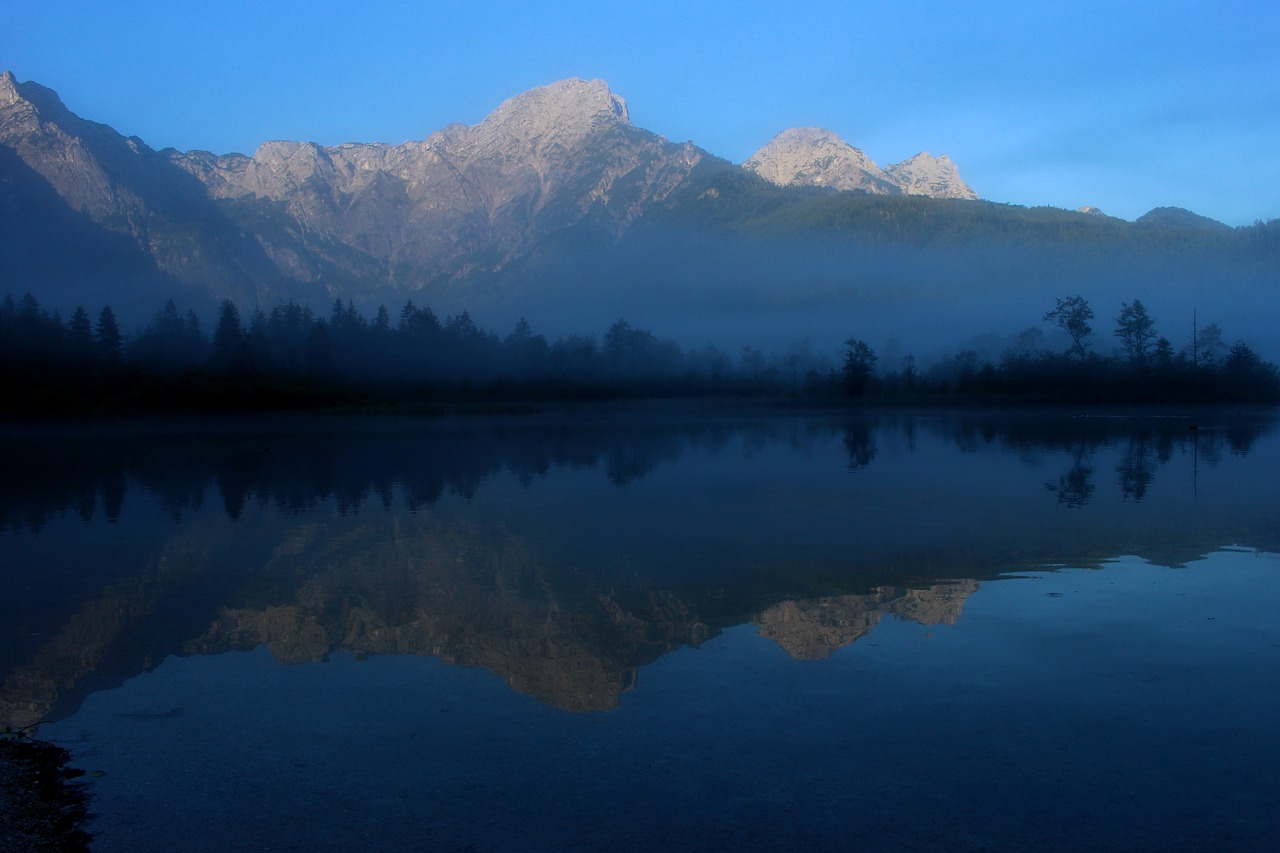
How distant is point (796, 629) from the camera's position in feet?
26.0

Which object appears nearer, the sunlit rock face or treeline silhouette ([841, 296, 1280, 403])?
the sunlit rock face

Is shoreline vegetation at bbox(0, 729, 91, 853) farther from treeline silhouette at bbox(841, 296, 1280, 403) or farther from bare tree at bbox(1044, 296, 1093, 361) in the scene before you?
bare tree at bbox(1044, 296, 1093, 361)

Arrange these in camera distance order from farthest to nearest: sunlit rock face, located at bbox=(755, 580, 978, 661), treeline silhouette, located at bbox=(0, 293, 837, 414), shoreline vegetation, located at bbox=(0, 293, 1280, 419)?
shoreline vegetation, located at bbox=(0, 293, 1280, 419) < treeline silhouette, located at bbox=(0, 293, 837, 414) < sunlit rock face, located at bbox=(755, 580, 978, 661)

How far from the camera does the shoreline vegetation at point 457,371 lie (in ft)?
260

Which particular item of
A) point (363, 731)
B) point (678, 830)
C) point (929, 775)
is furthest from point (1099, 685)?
point (363, 731)

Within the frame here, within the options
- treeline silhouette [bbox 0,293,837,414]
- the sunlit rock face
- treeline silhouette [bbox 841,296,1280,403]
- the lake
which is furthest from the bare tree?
the sunlit rock face

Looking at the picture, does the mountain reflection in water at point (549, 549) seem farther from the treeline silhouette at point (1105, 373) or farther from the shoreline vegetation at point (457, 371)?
the treeline silhouette at point (1105, 373)

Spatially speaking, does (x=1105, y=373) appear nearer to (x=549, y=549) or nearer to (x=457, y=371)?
(x=457, y=371)

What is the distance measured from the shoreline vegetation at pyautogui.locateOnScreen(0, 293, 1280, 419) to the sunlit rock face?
7651 centimetres

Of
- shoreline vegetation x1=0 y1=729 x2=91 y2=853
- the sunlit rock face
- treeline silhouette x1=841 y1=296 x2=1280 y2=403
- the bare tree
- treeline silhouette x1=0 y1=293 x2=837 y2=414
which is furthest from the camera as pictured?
the bare tree

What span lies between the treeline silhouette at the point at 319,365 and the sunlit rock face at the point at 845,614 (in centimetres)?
7737

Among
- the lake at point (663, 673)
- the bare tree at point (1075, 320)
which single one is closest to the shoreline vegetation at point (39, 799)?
the lake at point (663, 673)

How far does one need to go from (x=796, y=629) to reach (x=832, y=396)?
91.9m

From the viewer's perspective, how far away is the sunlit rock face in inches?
298
